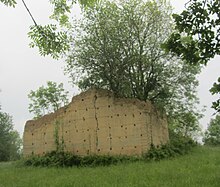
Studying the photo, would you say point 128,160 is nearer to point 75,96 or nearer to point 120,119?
point 120,119

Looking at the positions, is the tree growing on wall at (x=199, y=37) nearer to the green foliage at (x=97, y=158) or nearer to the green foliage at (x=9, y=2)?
the green foliage at (x=9, y=2)

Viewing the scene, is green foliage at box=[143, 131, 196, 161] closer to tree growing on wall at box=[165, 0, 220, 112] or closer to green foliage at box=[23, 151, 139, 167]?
green foliage at box=[23, 151, 139, 167]

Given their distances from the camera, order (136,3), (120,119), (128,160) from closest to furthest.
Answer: (128,160), (120,119), (136,3)

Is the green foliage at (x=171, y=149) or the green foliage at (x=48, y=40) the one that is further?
the green foliage at (x=171, y=149)

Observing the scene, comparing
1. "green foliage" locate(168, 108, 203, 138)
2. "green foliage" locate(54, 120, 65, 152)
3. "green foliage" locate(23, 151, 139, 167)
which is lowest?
"green foliage" locate(23, 151, 139, 167)

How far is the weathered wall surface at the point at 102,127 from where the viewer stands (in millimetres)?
19469

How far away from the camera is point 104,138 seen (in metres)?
20.0

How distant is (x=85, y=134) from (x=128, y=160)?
3.32 meters

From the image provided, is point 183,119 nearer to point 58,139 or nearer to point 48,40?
point 58,139

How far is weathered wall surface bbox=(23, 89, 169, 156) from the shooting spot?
19469 millimetres

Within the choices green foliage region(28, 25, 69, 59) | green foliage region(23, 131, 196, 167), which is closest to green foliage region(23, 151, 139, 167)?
green foliage region(23, 131, 196, 167)

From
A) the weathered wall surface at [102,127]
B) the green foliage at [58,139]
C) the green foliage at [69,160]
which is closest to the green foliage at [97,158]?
the green foliage at [69,160]

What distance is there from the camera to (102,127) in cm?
2017

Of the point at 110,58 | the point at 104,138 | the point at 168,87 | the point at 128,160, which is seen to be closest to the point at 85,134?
the point at 104,138
